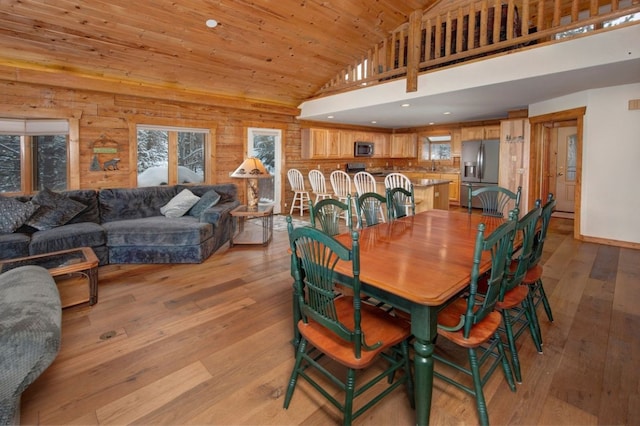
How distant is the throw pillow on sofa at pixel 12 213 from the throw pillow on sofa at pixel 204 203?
1737 millimetres

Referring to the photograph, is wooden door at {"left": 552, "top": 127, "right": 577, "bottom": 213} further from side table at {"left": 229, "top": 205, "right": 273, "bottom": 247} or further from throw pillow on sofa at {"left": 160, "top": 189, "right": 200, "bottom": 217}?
throw pillow on sofa at {"left": 160, "top": 189, "right": 200, "bottom": 217}

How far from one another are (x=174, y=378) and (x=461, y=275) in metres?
1.70

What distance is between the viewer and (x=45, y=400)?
188cm

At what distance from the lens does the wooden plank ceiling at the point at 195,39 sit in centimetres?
402

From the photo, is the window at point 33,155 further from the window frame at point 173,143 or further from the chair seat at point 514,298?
the chair seat at point 514,298

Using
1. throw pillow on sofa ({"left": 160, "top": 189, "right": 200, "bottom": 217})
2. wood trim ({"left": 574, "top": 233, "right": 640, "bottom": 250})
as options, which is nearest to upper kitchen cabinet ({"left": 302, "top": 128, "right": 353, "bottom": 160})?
throw pillow on sofa ({"left": 160, "top": 189, "right": 200, "bottom": 217})

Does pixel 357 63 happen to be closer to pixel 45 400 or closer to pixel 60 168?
pixel 60 168

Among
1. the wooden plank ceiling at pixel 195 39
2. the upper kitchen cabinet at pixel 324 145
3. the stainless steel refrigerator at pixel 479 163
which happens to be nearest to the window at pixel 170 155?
the wooden plank ceiling at pixel 195 39

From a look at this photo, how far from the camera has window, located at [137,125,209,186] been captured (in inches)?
230

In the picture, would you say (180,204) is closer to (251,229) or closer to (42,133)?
(251,229)

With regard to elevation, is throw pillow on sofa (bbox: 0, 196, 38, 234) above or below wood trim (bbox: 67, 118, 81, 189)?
below

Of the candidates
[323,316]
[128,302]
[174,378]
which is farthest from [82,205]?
[323,316]

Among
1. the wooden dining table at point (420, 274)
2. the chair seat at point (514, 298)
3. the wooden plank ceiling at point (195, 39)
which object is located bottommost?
the chair seat at point (514, 298)

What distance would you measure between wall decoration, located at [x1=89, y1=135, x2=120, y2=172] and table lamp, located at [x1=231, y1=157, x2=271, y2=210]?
1.96m
